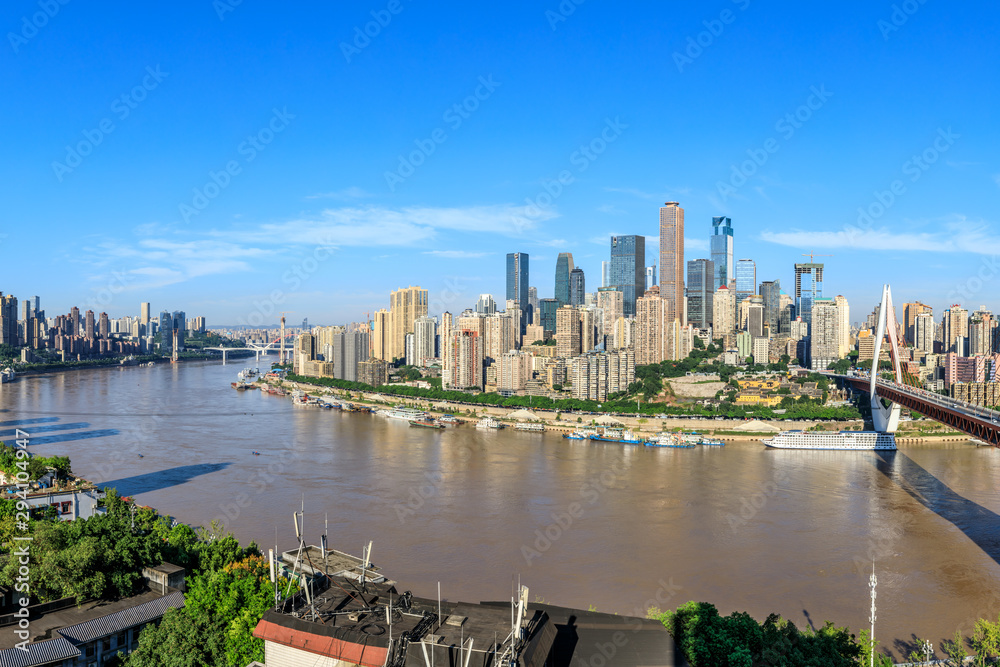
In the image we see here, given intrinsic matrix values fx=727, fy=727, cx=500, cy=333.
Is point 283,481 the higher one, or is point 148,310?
point 148,310

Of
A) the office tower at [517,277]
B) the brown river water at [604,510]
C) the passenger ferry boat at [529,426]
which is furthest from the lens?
the office tower at [517,277]

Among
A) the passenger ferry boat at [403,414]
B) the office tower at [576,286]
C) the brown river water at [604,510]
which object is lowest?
the brown river water at [604,510]

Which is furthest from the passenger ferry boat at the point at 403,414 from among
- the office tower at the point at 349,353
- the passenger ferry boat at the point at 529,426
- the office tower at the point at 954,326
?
the office tower at the point at 954,326

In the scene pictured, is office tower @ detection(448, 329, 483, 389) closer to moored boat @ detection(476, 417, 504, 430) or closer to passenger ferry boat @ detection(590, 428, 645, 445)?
moored boat @ detection(476, 417, 504, 430)

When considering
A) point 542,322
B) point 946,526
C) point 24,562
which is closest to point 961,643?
point 946,526

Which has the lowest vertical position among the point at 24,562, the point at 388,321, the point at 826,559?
the point at 826,559

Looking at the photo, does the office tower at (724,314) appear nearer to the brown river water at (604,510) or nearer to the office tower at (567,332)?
the office tower at (567,332)

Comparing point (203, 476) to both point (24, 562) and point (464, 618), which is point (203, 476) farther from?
point (464, 618)
